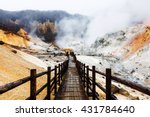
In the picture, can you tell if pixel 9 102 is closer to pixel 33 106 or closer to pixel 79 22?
pixel 33 106

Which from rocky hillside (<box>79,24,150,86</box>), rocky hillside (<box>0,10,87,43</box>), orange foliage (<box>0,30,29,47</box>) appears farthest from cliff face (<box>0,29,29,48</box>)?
rocky hillside (<box>0,10,87,43</box>)

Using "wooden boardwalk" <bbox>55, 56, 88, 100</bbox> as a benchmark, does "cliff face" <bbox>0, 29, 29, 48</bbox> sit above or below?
above

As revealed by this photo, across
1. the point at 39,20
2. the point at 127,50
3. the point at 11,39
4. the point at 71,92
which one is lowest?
the point at 71,92

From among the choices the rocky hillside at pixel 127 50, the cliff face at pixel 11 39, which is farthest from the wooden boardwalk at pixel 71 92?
the cliff face at pixel 11 39

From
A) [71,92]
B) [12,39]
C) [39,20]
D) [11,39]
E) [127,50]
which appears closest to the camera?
[71,92]

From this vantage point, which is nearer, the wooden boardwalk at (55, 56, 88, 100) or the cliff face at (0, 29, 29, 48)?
the wooden boardwalk at (55, 56, 88, 100)

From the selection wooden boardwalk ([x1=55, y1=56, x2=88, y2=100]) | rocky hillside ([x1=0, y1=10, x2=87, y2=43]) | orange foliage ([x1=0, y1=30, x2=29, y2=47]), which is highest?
rocky hillside ([x1=0, y1=10, x2=87, y2=43])

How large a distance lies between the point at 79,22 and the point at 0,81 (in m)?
108

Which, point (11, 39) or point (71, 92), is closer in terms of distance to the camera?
point (71, 92)

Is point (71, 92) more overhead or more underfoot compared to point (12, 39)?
more underfoot

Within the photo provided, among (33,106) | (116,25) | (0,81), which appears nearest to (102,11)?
(116,25)

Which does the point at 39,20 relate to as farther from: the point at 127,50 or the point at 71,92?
the point at 71,92

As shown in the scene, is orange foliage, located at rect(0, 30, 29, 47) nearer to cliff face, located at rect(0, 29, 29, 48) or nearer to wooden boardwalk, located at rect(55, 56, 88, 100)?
cliff face, located at rect(0, 29, 29, 48)

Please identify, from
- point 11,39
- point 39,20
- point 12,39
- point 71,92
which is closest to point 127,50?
point 12,39
